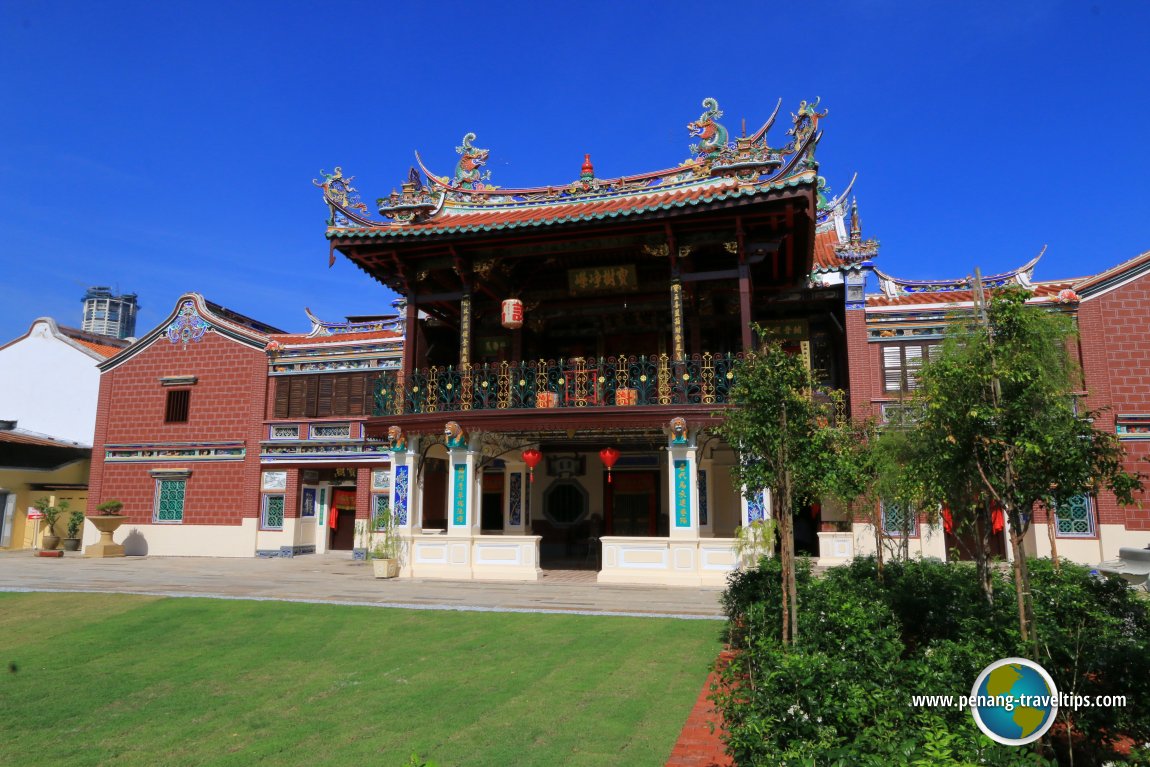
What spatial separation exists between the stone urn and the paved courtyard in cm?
346

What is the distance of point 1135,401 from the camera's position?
55.1ft

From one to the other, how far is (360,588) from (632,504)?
7.47m

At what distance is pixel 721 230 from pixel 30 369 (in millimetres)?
28135

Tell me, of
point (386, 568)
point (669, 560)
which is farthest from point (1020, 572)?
point (386, 568)

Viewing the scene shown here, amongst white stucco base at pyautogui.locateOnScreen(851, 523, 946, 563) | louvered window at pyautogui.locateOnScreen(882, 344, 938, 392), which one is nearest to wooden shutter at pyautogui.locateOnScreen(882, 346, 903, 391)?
louvered window at pyautogui.locateOnScreen(882, 344, 938, 392)

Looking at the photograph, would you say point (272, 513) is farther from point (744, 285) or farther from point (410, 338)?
point (744, 285)

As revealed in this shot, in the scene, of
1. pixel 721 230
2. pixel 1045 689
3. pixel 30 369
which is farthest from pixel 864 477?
pixel 30 369

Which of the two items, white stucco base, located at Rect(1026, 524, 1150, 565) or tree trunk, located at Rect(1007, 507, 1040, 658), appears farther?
white stucco base, located at Rect(1026, 524, 1150, 565)

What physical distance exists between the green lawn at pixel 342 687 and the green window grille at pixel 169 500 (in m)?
12.8

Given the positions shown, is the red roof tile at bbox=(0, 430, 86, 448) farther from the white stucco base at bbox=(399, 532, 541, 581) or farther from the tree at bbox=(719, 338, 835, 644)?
the tree at bbox=(719, 338, 835, 644)

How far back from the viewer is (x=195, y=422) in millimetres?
23047

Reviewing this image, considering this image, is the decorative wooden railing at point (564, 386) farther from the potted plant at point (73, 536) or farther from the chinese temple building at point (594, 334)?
the potted plant at point (73, 536)

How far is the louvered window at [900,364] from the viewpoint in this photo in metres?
17.8

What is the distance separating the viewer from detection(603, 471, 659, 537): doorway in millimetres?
18500
